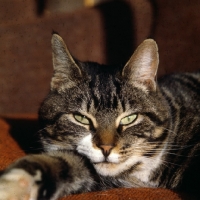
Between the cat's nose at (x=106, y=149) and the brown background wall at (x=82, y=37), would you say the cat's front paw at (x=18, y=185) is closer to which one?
the cat's nose at (x=106, y=149)

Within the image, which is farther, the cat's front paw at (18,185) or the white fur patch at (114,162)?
the white fur patch at (114,162)

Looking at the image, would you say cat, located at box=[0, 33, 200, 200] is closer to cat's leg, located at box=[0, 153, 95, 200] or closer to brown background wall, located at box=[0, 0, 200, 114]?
cat's leg, located at box=[0, 153, 95, 200]

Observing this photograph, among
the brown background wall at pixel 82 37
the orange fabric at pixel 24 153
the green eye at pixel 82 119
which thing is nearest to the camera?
the orange fabric at pixel 24 153

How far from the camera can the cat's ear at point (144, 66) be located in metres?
1.24

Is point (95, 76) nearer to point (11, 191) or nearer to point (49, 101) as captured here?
point (49, 101)

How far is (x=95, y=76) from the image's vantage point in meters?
1.29

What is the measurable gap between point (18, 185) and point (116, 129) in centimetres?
39

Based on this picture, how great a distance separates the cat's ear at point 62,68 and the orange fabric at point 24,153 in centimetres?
29

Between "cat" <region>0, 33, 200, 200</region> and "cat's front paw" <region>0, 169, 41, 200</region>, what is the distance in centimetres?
14

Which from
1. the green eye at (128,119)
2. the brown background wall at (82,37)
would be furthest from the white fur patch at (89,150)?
the brown background wall at (82,37)

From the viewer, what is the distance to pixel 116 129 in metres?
1.15

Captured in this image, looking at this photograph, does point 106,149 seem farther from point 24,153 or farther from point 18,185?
point 24,153

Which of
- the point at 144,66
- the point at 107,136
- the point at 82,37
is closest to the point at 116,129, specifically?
the point at 107,136

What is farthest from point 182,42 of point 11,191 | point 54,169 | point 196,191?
point 11,191
